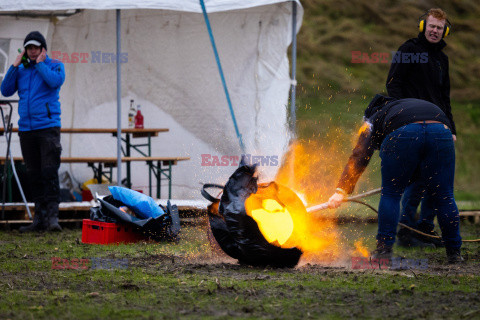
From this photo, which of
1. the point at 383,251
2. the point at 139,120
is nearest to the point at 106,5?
the point at 139,120

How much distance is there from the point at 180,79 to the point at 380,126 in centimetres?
534

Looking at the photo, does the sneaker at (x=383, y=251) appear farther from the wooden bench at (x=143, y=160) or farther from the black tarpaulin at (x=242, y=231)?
the wooden bench at (x=143, y=160)

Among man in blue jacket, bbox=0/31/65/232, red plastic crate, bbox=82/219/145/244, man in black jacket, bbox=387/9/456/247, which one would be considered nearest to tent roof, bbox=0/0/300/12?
man in blue jacket, bbox=0/31/65/232

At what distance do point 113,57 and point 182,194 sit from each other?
2.11 meters

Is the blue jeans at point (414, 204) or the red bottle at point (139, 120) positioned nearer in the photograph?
the blue jeans at point (414, 204)

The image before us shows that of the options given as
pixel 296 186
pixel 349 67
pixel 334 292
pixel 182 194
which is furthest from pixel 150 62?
pixel 349 67

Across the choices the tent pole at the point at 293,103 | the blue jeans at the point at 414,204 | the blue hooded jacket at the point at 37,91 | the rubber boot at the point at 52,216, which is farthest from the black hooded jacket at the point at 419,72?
the rubber boot at the point at 52,216

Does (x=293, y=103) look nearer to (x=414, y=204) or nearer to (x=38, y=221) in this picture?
(x=414, y=204)

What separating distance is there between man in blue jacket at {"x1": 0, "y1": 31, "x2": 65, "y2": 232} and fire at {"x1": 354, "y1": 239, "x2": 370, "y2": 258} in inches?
122

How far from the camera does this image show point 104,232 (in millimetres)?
6355

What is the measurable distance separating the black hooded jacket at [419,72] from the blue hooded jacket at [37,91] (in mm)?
3436

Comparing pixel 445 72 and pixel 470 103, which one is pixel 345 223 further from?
pixel 470 103

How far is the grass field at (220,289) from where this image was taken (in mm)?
3285

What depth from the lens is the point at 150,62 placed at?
983cm
